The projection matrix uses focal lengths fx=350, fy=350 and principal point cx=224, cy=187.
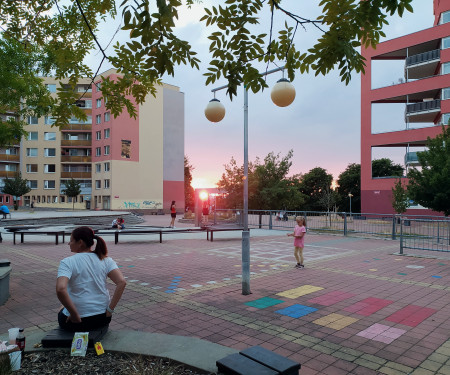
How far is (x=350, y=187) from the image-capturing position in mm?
71875

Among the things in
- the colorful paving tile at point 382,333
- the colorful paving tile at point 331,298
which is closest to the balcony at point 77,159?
the colorful paving tile at point 331,298

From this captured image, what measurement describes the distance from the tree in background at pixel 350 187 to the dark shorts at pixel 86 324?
6945cm

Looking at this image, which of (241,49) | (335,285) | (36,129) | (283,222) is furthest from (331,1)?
(36,129)

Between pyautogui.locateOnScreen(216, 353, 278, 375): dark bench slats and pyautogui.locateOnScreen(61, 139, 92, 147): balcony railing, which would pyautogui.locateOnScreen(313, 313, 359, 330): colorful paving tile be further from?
pyautogui.locateOnScreen(61, 139, 92, 147): balcony railing

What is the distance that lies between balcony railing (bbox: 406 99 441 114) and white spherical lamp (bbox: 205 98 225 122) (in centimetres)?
3669

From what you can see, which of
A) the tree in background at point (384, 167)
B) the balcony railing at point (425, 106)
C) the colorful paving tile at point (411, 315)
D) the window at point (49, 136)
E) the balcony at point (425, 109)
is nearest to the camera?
the colorful paving tile at point (411, 315)

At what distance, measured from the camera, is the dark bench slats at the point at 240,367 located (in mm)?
2734

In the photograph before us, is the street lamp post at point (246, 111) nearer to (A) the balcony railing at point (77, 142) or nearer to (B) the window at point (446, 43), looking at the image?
(B) the window at point (446, 43)

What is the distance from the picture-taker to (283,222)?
72.4 ft

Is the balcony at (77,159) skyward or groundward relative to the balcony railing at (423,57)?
groundward

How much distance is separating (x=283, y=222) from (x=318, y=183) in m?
55.8

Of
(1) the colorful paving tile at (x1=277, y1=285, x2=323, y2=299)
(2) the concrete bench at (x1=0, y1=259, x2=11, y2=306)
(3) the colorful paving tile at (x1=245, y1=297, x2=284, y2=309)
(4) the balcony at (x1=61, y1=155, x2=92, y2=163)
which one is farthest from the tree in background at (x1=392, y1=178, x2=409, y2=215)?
(4) the balcony at (x1=61, y1=155, x2=92, y2=163)

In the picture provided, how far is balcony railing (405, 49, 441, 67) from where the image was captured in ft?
118

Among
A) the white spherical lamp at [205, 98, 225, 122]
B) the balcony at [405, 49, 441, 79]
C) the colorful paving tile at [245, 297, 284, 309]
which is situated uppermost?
the balcony at [405, 49, 441, 79]
